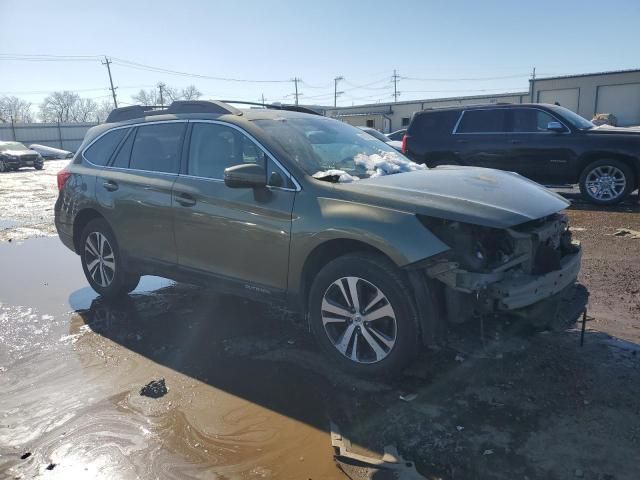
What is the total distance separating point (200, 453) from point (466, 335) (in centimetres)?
184

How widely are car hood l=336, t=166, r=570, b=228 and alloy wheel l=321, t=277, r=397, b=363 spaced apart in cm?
61

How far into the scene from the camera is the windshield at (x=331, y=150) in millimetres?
4031

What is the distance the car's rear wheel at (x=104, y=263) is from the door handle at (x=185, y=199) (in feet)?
3.98

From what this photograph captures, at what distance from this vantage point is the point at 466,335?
3.50 m

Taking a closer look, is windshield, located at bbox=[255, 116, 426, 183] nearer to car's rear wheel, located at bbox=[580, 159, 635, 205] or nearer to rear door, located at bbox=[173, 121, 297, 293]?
rear door, located at bbox=[173, 121, 297, 293]

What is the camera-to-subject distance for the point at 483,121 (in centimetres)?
1047

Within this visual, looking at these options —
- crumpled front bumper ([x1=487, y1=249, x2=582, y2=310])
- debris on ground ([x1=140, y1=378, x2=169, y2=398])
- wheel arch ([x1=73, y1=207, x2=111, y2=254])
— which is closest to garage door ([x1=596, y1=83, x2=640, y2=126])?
crumpled front bumper ([x1=487, y1=249, x2=582, y2=310])

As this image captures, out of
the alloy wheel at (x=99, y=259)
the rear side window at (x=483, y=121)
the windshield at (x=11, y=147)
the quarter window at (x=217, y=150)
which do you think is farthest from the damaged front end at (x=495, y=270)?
the windshield at (x=11, y=147)

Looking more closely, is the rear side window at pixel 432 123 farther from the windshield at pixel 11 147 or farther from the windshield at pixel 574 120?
the windshield at pixel 11 147

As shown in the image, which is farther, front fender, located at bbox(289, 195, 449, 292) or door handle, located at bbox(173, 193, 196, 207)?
door handle, located at bbox(173, 193, 196, 207)

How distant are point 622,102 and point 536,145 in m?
37.2

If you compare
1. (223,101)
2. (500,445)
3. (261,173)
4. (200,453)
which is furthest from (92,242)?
(500,445)

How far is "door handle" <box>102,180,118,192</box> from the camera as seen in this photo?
521 cm

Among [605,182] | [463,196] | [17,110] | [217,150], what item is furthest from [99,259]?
[17,110]
